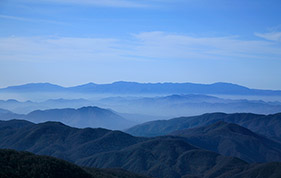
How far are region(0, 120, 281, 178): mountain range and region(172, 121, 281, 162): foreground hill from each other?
30.3 metres

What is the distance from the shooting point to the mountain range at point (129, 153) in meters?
102

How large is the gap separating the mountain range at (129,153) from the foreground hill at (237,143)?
30258 mm

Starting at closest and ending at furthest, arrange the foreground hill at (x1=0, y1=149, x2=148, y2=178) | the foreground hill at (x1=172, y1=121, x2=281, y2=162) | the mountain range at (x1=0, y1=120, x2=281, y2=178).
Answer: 1. the foreground hill at (x1=0, y1=149, x2=148, y2=178)
2. the mountain range at (x1=0, y1=120, x2=281, y2=178)
3. the foreground hill at (x1=172, y1=121, x2=281, y2=162)

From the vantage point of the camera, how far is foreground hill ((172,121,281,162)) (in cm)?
14732

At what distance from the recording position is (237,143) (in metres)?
155

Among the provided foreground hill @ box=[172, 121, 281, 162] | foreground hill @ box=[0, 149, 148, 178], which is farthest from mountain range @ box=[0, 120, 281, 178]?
foreground hill @ box=[0, 149, 148, 178]

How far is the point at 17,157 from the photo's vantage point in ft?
167

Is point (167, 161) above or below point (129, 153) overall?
below

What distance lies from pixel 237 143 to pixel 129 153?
5842 centimetres

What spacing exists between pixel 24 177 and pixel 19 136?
344 feet

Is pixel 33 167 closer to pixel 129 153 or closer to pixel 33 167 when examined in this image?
pixel 33 167

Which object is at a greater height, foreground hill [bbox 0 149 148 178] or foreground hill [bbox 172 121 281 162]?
foreground hill [bbox 0 149 148 178]

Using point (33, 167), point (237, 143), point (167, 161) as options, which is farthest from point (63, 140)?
point (33, 167)

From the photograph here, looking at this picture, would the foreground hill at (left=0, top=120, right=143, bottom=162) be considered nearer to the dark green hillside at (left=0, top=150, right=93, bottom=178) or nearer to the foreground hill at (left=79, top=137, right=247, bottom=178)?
the foreground hill at (left=79, top=137, right=247, bottom=178)
